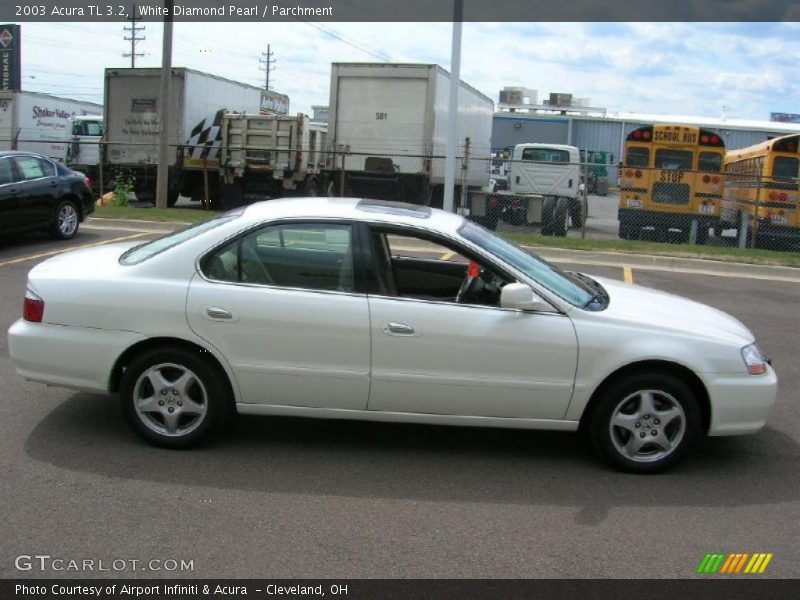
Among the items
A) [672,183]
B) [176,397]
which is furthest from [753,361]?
[672,183]

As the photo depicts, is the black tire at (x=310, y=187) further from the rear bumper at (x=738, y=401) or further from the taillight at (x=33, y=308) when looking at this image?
the rear bumper at (x=738, y=401)

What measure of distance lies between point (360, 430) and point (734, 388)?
232cm

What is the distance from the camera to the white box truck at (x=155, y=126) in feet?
71.3

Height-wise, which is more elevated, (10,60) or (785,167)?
(10,60)

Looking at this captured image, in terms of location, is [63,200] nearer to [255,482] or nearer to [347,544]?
[255,482]

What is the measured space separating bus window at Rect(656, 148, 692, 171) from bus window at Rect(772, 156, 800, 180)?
179 cm

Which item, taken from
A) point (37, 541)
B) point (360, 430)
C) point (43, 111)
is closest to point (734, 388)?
point (360, 430)

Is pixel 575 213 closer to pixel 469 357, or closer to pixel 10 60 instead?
pixel 469 357

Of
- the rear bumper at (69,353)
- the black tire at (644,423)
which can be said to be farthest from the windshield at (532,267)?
the rear bumper at (69,353)

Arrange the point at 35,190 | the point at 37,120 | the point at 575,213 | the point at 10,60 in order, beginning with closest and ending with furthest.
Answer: the point at 35,190
the point at 575,213
the point at 37,120
the point at 10,60

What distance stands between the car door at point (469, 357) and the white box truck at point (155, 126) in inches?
696

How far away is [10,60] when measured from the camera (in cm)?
4712

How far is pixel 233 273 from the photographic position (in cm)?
483

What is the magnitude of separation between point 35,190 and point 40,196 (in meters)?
0.13
